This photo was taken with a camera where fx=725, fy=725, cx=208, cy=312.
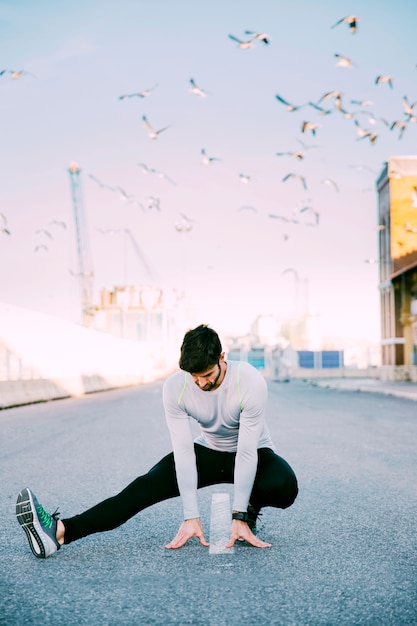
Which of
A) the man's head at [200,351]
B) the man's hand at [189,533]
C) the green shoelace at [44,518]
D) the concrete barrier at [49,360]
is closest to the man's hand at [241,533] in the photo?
the man's hand at [189,533]

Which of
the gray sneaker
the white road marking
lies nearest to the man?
the gray sneaker

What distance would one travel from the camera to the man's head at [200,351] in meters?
4.00

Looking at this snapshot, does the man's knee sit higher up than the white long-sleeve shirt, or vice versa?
the white long-sleeve shirt

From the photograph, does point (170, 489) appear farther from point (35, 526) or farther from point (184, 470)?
point (35, 526)

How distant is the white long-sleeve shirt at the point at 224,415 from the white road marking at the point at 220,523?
0.97 feet

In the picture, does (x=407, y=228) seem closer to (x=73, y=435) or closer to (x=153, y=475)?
(x=73, y=435)

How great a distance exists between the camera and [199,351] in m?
4.00

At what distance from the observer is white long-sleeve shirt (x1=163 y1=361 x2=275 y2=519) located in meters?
4.36

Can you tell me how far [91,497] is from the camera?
631 centimetres

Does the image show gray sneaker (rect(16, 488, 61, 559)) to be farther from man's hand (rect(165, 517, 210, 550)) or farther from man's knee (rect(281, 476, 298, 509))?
man's knee (rect(281, 476, 298, 509))

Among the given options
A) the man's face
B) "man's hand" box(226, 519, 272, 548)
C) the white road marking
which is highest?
the man's face

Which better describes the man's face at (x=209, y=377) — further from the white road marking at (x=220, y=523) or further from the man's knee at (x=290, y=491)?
the white road marking at (x=220, y=523)

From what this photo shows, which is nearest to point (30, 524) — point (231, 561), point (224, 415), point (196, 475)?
point (196, 475)

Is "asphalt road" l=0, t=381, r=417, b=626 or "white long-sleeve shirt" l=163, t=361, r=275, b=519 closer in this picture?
"asphalt road" l=0, t=381, r=417, b=626
